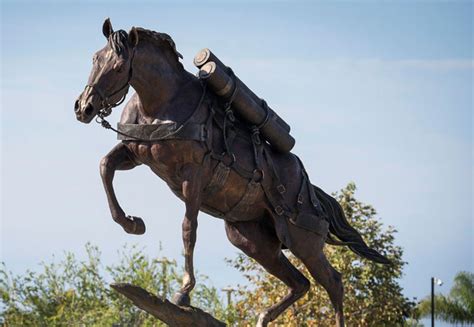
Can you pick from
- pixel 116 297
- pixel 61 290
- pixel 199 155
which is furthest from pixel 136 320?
pixel 199 155

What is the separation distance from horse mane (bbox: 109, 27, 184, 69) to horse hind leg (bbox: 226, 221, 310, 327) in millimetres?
1828

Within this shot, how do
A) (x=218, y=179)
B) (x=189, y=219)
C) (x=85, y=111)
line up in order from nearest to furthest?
(x=85, y=111) < (x=189, y=219) < (x=218, y=179)

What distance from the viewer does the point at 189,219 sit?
10445 millimetres

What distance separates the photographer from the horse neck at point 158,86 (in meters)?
10.3

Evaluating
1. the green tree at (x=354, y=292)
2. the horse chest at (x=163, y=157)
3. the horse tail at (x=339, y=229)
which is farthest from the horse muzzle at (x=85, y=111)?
the green tree at (x=354, y=292)

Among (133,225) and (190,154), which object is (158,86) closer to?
(190,154)

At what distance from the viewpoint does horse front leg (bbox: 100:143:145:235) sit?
34.3 feet

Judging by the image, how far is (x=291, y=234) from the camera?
1145 cm

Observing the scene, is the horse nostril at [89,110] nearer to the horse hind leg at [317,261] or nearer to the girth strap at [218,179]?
the girth strap at [218,179]

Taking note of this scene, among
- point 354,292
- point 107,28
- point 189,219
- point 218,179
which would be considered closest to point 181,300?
point 189,219

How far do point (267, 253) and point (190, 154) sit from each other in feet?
5.64

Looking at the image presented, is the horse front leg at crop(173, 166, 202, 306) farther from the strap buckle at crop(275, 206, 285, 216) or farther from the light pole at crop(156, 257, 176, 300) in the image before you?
the light pole at crop(156, 257, 176, 300)

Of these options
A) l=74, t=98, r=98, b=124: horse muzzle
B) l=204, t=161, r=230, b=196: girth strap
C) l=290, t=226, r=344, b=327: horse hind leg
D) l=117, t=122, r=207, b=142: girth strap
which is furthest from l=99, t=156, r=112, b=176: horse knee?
l=290, t=226, r=344, b=327: horse hind leg

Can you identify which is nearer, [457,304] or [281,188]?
[281,188]
